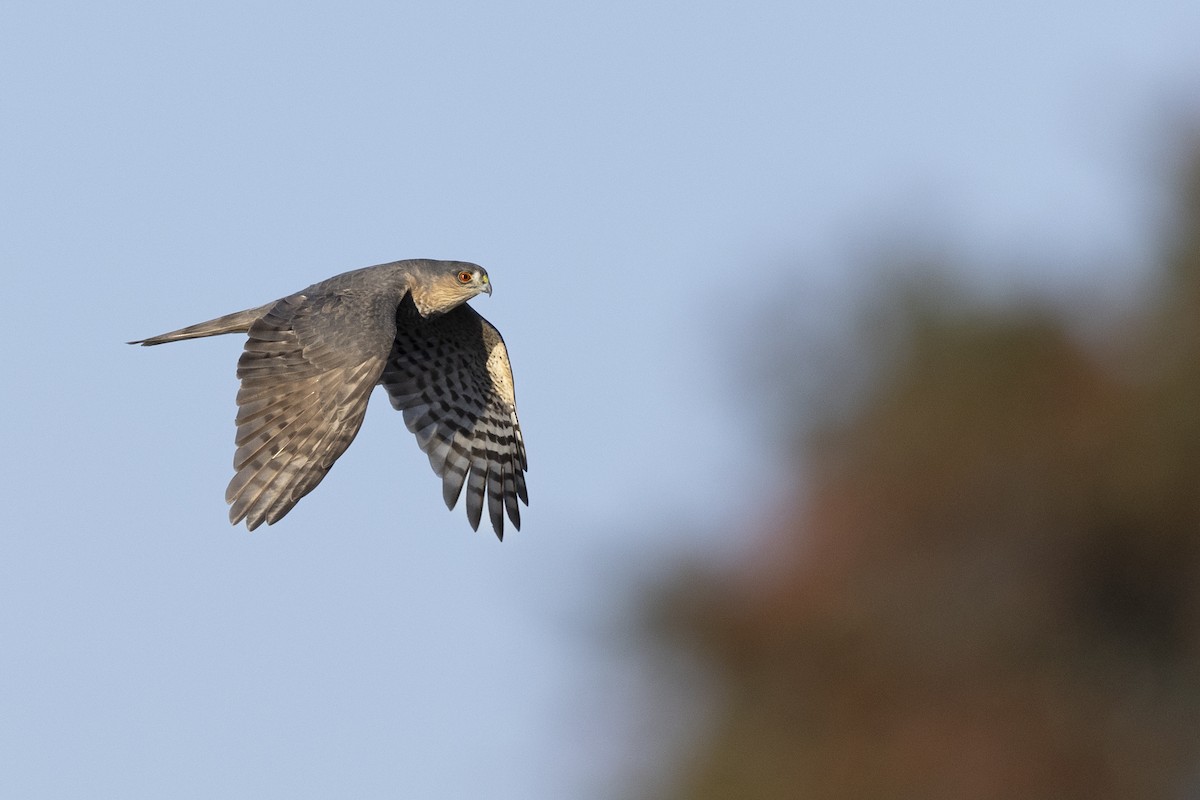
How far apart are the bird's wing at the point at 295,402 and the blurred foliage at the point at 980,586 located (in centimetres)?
246

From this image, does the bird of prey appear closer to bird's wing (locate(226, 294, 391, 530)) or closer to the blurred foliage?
bird's wing (locate(226, 294, 391, 530))

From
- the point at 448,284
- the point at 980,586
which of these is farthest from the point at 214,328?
the point at 980,586

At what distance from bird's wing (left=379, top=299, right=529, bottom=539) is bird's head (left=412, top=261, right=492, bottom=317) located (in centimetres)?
84

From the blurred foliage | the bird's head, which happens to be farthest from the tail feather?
the blurred foliage

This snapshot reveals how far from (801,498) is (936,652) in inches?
70.8

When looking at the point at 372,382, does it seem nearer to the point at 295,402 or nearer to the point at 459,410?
the point at 295,402

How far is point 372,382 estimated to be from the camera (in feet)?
34.7

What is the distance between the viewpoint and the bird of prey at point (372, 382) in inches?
407

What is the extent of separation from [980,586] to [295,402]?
4.13 metres

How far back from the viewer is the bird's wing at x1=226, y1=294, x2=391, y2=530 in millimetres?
10227

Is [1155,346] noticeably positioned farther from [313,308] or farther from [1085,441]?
[313,308]

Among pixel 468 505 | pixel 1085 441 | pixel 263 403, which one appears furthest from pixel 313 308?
pixel 1085 441

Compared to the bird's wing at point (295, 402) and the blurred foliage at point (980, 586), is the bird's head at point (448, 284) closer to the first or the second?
the bird's wing at point (295, 402)

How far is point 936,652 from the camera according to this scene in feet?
35.6
